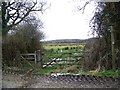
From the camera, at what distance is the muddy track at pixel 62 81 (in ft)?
6.57

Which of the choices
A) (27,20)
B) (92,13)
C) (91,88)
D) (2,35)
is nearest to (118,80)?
(91,88)

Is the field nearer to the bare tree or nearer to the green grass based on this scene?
the green grass

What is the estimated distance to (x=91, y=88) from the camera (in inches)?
78.9

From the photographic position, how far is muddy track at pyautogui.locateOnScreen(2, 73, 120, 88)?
2004 mm

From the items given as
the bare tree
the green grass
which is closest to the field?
the green grass

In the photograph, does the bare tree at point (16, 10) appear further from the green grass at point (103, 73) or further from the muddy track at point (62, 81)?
the green grass at point (103, 73)

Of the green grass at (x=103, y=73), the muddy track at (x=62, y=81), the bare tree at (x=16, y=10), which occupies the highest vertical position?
the bare tree at (x=16, y=10)

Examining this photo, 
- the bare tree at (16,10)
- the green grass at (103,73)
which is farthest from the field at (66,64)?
the bare tree at (16,10)

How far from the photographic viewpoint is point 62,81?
2.02 meters

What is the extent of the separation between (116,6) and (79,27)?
0.34 m

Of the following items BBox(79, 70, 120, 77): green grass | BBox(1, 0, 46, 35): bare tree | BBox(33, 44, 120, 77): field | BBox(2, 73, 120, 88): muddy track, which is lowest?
BBox(2, 73, 120, 88): muddy track

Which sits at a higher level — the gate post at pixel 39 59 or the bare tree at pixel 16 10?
the bare tree at pixel 16 10

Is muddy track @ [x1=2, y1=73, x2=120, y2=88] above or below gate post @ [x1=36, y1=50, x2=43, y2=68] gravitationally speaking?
below

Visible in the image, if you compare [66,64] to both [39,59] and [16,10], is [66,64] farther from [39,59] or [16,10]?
[16,10]
